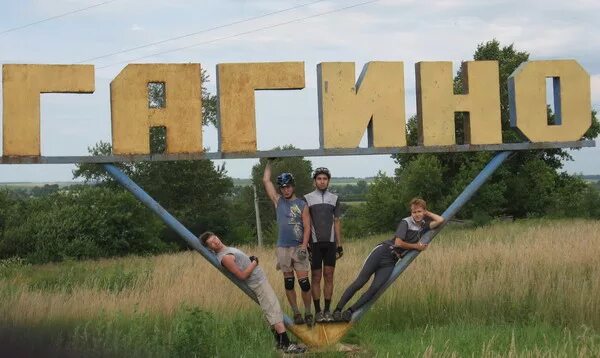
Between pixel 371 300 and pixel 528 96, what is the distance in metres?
3.02

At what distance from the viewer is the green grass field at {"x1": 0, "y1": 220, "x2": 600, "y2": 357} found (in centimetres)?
951

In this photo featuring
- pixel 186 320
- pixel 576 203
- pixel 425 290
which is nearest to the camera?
pixel 186 320

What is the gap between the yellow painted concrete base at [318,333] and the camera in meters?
10.3

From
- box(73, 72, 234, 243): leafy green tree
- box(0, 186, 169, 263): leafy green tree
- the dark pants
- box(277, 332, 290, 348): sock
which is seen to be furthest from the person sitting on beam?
box(73, 72, 234, 243): leafy green tree

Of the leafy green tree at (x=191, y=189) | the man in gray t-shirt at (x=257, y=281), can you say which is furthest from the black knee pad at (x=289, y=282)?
the leafy green tree at (x=191, y=189)

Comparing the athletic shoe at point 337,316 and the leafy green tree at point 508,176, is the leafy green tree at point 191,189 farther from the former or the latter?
the athletic shoe at point 337,316

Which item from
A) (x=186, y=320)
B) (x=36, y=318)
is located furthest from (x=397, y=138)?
(x=36, y=318)

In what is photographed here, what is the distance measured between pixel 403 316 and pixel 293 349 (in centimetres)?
249

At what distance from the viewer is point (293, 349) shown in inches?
390

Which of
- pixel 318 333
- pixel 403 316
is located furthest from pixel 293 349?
pixel 403 316

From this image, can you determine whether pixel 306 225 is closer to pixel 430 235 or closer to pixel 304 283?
pixel 304 283

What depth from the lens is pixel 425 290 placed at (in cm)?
1248

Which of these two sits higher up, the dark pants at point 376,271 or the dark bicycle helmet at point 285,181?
the dark bicycle helmet at point 285,181

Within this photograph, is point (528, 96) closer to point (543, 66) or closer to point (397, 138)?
point (543, 66)
